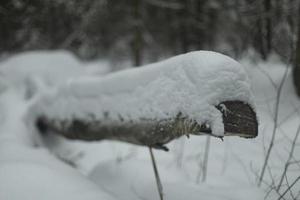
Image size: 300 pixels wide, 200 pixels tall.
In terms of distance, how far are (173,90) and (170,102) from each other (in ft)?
0.41

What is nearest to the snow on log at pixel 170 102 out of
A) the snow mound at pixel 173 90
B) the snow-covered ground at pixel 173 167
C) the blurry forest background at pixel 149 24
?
the snow mound at pixel 173 90

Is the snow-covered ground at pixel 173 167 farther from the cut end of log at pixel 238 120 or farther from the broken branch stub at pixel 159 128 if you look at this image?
the cut end of log at pixel 238 120

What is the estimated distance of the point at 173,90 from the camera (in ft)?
12.5

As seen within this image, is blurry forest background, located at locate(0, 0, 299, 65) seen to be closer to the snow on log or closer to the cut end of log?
the snow on log

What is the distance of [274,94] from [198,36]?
277 inches

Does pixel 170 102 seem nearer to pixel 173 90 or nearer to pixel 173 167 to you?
pixel 173 90

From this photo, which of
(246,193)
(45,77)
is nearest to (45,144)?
(45,77)

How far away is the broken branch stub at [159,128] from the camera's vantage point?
3.39 metres

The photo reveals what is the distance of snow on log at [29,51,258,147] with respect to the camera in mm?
3393

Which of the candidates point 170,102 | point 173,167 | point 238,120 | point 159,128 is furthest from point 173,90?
point 173,167

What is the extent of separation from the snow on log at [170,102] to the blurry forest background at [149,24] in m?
2.43

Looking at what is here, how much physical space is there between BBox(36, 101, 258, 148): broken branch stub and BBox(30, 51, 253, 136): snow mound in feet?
0.20

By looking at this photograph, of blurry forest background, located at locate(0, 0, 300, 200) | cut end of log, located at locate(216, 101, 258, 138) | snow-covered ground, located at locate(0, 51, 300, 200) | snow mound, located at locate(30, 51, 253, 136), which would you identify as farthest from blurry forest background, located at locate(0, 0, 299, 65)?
cut end of log, located at locate(216, 101, 258, 138)

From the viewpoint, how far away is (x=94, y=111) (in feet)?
18.6
